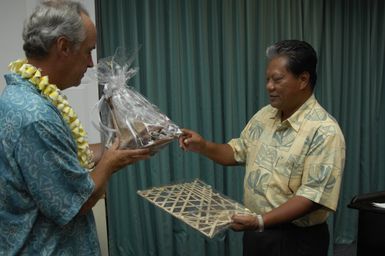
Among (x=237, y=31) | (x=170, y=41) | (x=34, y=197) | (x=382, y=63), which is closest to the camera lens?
(x=34, y=197)

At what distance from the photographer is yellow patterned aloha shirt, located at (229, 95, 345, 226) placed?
1.43m

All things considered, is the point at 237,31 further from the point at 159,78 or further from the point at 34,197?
the point at 34,197

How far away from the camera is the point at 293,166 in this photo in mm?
1489

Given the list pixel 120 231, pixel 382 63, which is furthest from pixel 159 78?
pixel 382 63

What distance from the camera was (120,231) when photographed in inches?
98.9

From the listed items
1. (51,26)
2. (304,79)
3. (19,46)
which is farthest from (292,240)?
(19,46)

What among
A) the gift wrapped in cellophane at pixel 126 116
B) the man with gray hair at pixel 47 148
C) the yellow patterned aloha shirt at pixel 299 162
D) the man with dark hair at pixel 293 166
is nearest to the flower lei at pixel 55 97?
the man with gray hair at pixel 47 148

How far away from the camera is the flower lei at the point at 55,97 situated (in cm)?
109

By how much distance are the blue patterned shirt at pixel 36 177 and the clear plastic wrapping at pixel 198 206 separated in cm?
37

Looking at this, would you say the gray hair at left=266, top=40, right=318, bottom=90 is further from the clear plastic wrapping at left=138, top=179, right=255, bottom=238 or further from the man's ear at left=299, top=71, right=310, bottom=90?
the clear plastic wrapping at left=138, top=179, right=255, bottom=238

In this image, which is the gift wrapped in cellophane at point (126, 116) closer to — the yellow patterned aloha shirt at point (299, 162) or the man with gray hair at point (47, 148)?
the man with gray hair at point (47, 148)

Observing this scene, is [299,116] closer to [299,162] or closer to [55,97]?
[299,162]

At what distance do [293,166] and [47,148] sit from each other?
2.96ft

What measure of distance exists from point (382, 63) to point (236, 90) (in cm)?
140
